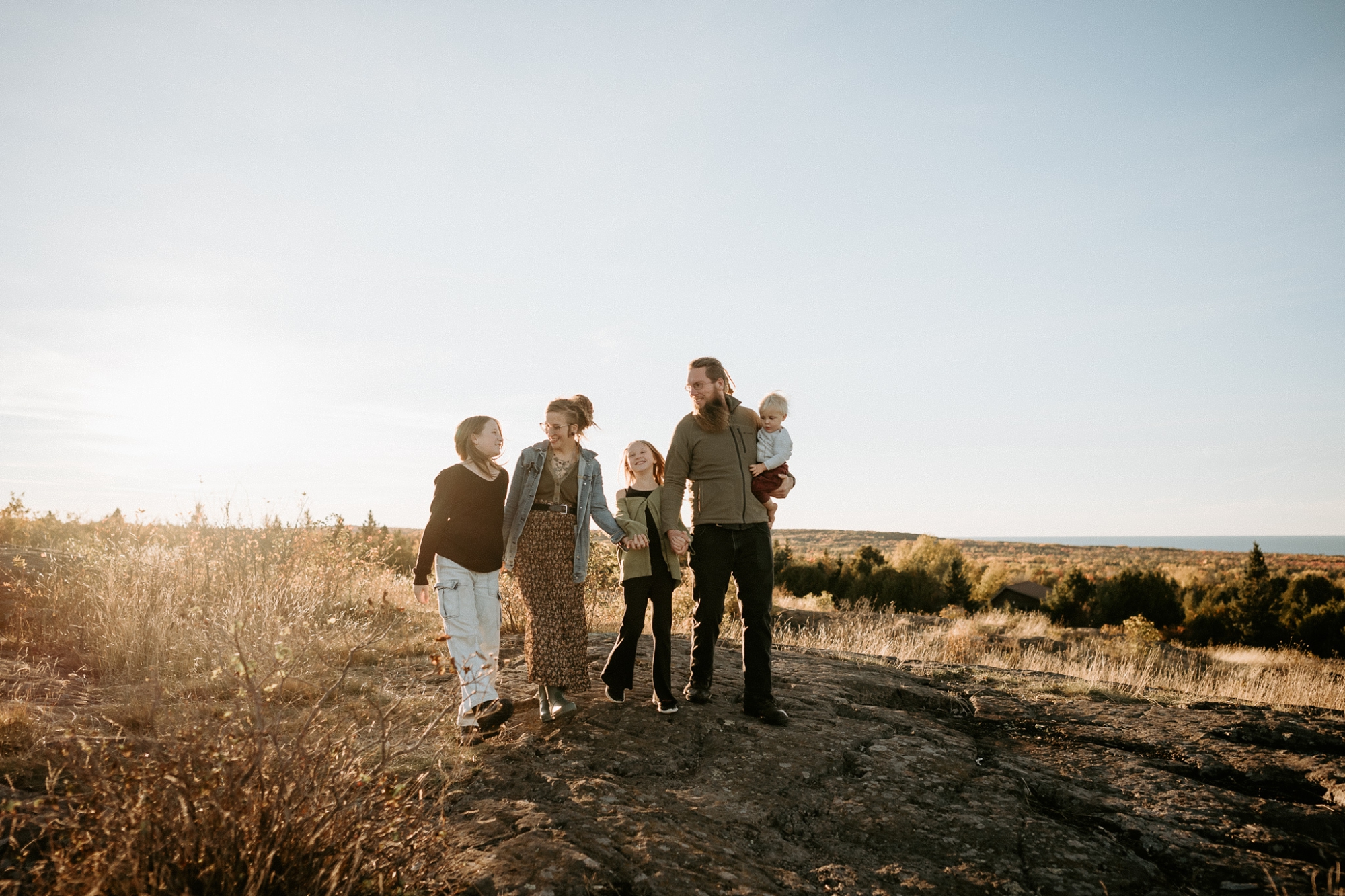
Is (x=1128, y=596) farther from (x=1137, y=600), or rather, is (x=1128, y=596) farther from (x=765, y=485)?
(x=765, y=485)

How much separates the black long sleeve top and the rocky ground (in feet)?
3.39

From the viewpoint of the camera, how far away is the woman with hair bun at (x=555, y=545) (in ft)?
13.7

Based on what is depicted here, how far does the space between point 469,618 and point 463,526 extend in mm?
559

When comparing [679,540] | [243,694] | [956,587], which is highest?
[679,540]

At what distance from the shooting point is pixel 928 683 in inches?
229

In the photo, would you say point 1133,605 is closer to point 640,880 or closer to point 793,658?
point 793,658

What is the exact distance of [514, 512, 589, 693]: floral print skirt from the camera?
13.7ft

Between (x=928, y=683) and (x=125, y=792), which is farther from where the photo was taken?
(x=928, y=683)

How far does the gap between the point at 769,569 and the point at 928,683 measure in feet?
8.15

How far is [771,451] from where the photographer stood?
4480mm

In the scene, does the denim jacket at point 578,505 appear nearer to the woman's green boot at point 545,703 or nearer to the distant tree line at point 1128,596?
the woman's green boot at point 545,703

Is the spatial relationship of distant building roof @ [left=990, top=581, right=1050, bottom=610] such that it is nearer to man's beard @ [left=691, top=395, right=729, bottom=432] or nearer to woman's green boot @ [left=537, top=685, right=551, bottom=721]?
Result: man's beard @ [left=691, top=395, right=729, bottom=432]

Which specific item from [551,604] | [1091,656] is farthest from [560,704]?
[1091,656]

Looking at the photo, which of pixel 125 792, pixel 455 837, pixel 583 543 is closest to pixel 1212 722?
pixel 583 543
